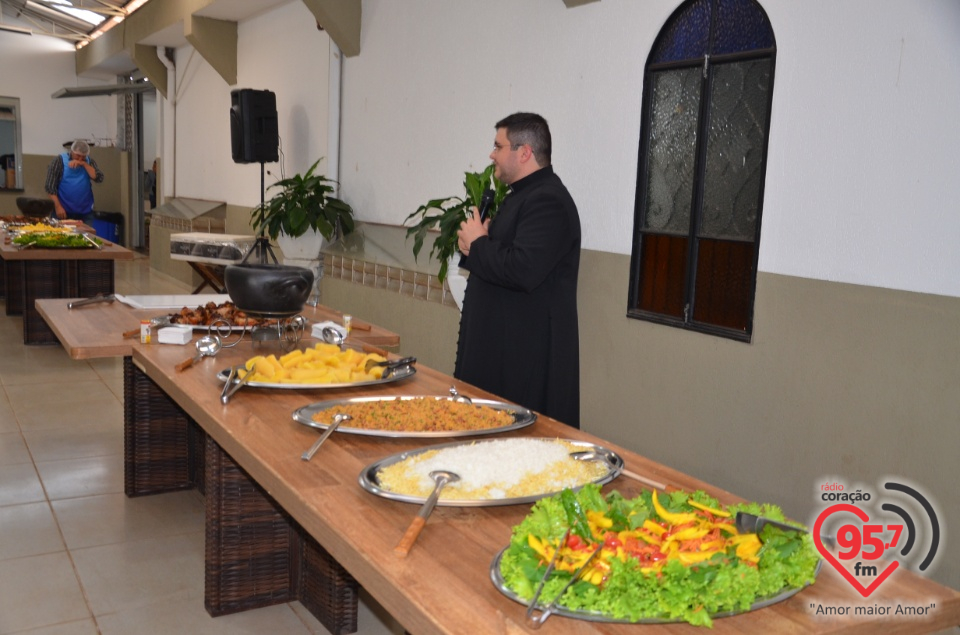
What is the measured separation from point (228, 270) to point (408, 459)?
119cm

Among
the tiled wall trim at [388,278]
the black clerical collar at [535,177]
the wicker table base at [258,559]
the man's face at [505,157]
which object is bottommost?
the wicker table base at [258,559]

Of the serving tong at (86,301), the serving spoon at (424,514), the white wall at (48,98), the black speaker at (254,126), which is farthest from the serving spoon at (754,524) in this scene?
the white wall at (48,98)

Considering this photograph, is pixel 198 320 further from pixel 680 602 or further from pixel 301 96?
pixel 301 96

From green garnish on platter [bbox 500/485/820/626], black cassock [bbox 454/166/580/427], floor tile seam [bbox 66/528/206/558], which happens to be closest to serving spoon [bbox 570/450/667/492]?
green garnish on platter [bbox 500/485/820/626]

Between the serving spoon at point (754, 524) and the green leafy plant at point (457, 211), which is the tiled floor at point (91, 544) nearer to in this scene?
the serving spoon at point (754, 524)

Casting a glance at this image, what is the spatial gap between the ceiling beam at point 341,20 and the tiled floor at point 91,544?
10.3 ft

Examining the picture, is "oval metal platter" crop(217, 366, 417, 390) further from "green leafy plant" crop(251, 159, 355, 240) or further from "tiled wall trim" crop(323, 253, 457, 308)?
"green leafy plant" crop(251, 159, 355, 240)

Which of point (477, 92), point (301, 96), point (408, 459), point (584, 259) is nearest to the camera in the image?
point (408, 459)

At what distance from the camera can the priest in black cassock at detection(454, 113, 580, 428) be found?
3.00 meters

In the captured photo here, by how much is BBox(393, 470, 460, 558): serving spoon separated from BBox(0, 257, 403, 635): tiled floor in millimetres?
1260

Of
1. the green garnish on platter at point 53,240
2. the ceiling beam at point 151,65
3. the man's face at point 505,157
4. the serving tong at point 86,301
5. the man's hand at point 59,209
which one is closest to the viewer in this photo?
the man's face at point 505,157

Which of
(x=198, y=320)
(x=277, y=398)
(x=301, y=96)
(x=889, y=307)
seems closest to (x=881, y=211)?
(x=889, y=307)

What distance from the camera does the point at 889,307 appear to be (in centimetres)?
294

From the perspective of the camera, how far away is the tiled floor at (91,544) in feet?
8.28
